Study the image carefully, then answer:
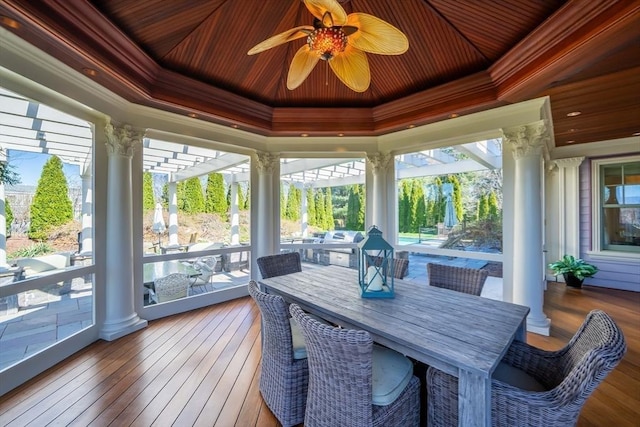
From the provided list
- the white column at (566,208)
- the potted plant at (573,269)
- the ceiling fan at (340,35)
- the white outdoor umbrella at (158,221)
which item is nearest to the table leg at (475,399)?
the ceiling fan at (340,35)

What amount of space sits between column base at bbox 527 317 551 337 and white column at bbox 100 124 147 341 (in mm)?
4813

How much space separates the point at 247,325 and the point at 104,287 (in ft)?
5.61

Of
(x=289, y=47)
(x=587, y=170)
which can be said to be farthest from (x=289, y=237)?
(x=587, y=170)

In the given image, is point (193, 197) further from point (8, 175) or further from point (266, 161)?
point (8, 175)

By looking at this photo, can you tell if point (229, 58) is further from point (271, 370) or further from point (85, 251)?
point (271, 370)

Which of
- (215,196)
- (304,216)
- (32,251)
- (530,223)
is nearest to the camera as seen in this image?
(32,251)

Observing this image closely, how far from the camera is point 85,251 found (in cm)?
307

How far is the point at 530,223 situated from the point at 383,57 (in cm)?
263

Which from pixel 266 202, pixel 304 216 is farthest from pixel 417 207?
pixel 266 202

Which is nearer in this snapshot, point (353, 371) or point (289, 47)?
point (353, 371)

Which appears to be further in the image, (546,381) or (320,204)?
(320,204)

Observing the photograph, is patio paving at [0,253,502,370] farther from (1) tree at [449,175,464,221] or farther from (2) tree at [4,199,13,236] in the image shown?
(1) tree at [449,175,464,221]

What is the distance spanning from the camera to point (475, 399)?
1.26m

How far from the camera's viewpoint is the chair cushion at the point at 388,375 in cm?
151
